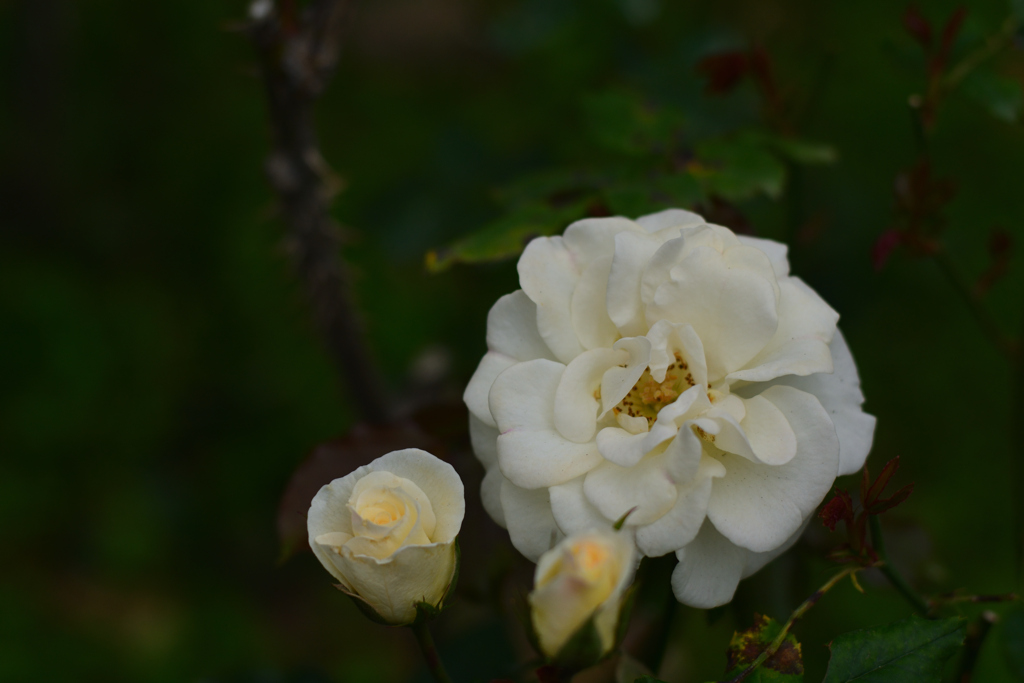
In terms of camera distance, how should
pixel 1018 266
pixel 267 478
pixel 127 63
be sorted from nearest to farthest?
pixel 1018 266, pixel 267 478, pixel 127 63

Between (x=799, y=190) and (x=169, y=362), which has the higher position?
(x=799, y=190)

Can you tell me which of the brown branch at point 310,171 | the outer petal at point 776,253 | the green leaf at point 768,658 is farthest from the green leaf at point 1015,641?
the brown branch at point 310,171

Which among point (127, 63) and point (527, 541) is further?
point (127, 63)

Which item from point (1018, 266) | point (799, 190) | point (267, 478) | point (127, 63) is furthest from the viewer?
point (127, 63)

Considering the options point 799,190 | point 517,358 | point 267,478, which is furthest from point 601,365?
point 267,478

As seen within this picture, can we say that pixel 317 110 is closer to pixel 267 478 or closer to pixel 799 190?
pixel 267 478

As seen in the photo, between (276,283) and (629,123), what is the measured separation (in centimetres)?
94

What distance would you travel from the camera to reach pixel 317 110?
1.66 meters

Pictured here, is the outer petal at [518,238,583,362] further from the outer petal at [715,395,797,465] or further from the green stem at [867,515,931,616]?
the green stem at [867,515,931,616]

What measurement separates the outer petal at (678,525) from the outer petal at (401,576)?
0.39ft

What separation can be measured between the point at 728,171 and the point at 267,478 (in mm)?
1101

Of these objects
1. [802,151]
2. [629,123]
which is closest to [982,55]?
[802,151]

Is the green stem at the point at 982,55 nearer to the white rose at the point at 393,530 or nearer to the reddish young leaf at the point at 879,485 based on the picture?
the reddish young leaf at the point at 879,485

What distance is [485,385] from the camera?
0.52 m
